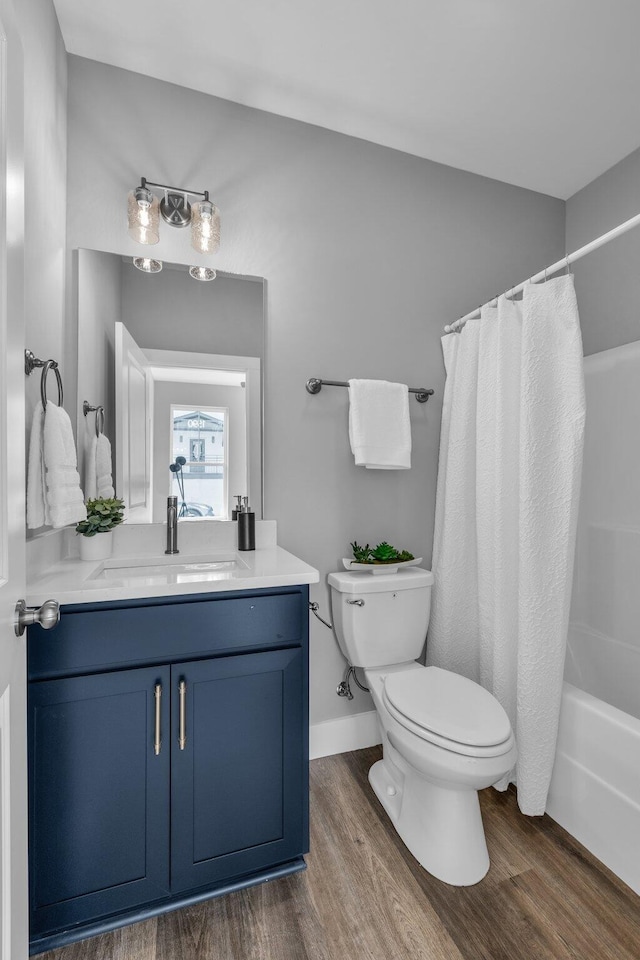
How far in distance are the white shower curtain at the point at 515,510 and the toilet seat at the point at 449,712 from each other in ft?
0.69

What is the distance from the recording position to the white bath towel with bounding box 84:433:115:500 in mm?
1646

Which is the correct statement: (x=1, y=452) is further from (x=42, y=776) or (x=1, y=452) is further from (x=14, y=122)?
(x=42, y=776)

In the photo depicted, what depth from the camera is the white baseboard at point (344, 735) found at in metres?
1.97

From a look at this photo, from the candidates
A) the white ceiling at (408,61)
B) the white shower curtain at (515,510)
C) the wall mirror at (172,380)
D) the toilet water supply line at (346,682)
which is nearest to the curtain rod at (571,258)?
the white shower curtain at (515,510)

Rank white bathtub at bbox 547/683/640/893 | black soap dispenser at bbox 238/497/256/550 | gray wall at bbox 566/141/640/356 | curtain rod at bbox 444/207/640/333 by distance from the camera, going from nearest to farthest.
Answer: white bathtub at bbox 547/683/640/893, curtain rod at bbox 444/207/640/333, black soap dispenser at bbox 238/497/256/550, gray wall at bbox 566/141/640/356

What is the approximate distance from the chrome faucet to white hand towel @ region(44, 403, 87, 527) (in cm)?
39

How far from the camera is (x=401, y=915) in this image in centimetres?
125

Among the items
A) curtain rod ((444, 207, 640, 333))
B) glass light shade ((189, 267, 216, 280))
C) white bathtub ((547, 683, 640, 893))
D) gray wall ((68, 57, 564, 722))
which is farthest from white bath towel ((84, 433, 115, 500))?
white bathtub ((547, 683, 640, 893))

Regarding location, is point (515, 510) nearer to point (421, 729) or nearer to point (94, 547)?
point (421, 729)

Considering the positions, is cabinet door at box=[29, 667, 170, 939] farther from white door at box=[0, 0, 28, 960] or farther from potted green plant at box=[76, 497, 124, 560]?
potted green plant at box=[76, 497, 124, 560]

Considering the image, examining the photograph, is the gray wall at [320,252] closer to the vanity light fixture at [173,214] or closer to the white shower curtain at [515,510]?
the vanity light fixture at [173,214]

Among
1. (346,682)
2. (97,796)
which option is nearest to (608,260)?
(346,682)

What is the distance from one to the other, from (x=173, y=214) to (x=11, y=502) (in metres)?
1.33

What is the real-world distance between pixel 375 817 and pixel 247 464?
133 centimetres
